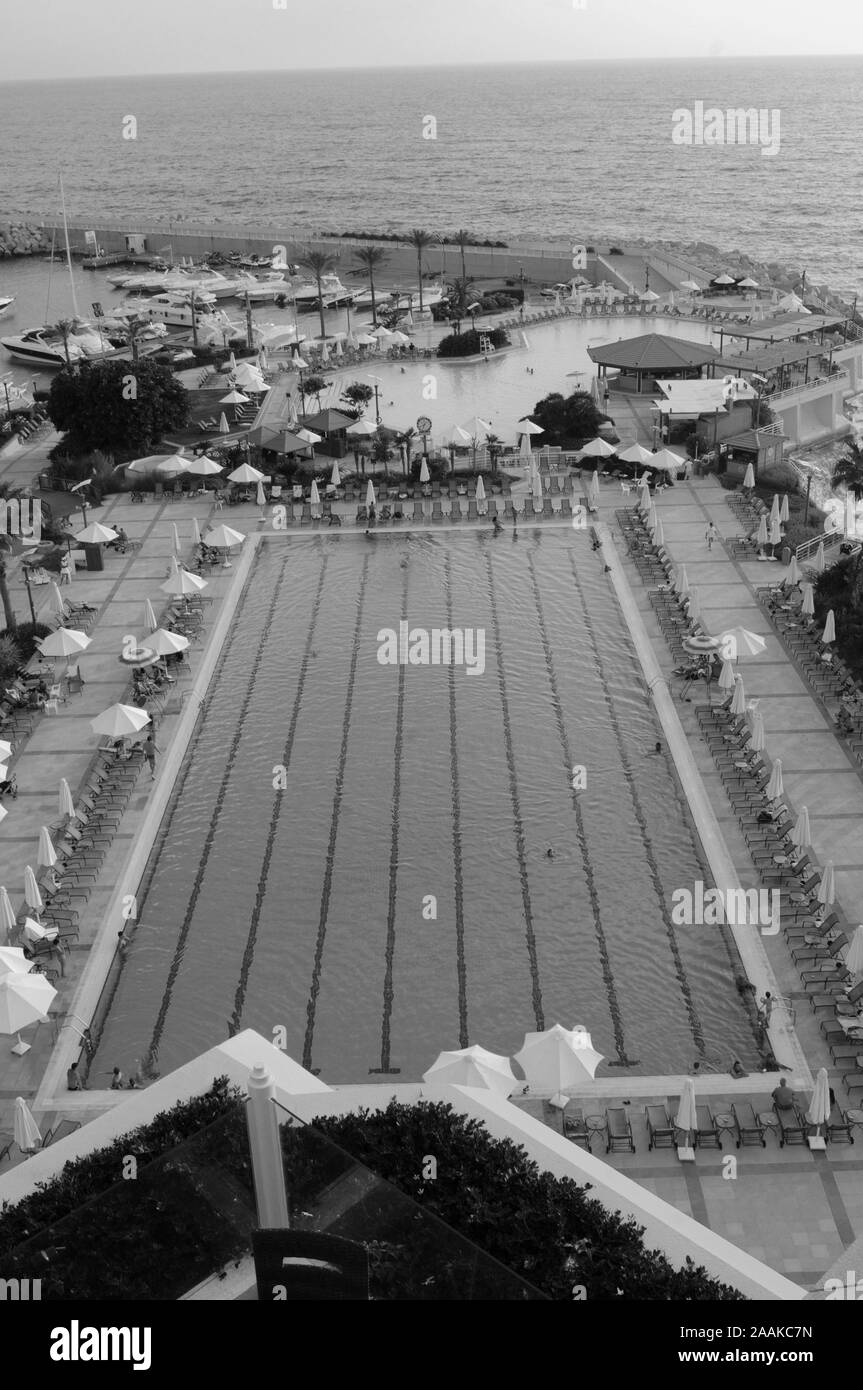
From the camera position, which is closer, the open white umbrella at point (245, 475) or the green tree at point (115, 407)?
the open white umbrella at point (245, 475)

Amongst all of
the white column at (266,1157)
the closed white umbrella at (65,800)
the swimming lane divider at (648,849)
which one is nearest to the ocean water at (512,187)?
the swimming lane divider at (648,849)

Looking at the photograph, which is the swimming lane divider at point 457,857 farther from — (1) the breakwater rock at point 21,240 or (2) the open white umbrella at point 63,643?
(1) the breakwater rock at point 21,240

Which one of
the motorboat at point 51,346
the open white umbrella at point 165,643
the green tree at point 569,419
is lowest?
the open white umbrella at point 165,643

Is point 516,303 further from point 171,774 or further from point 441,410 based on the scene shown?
point 171,774

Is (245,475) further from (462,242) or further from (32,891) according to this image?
(462,242)

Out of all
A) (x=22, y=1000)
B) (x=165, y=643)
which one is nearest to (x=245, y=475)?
(x=165, y=643)
